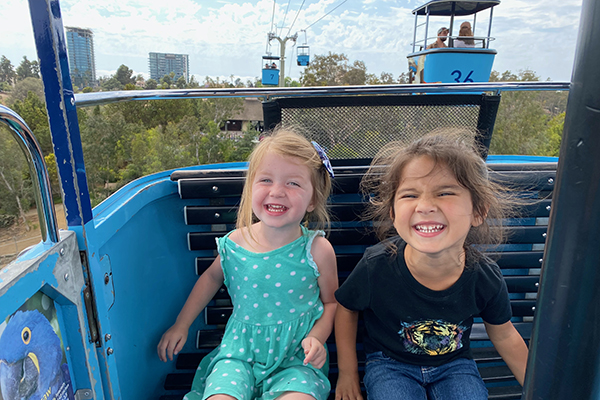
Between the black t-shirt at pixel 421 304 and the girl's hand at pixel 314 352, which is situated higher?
the black t-shirt at pixel 421 304

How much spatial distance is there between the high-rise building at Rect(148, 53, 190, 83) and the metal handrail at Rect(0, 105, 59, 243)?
61.3m

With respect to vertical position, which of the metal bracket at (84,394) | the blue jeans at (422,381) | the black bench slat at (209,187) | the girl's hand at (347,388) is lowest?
the girl's hand at (347,388)

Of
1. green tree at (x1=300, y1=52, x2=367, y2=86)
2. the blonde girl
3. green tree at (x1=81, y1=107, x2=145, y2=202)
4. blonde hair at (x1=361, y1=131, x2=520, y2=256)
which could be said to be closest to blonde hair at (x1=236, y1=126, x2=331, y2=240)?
the blonde girl

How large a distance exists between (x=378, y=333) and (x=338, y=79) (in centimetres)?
4156

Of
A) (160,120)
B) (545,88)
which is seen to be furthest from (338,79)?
(545,88)

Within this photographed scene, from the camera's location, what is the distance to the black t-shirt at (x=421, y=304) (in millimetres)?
1444

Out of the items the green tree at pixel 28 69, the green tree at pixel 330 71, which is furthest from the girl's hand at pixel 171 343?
the green tree at pixel 330 71

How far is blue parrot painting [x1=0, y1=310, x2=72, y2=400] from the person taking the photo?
833 mm

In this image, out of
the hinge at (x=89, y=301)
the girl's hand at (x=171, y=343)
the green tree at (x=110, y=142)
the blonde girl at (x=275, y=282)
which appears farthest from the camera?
the green tree at (x=110, y=142)

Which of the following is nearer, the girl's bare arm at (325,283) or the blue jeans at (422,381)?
the blue jeans at (422,381)

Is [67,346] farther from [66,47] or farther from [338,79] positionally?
[338,79]

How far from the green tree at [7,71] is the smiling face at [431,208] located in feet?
3.63

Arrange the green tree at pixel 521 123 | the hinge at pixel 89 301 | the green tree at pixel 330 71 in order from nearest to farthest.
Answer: the hinge at pixel 89 301
the green tree at pixel 521 123
the green tree at pixel 330 71

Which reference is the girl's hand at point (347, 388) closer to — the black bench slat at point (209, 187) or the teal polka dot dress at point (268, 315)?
the teal polka dot dress at point (268, 315)
